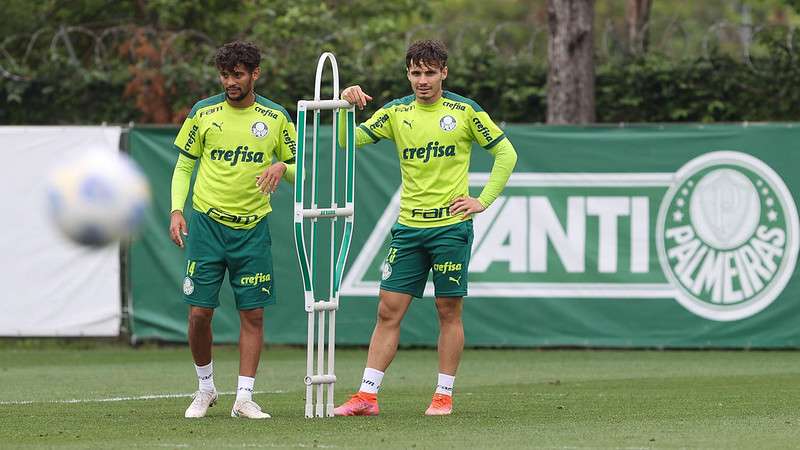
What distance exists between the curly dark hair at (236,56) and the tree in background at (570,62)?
332 inches

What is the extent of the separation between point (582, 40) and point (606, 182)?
250 cm

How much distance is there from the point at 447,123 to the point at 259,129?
1.07 m

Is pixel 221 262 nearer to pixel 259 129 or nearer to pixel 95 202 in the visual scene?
pixel 259 129

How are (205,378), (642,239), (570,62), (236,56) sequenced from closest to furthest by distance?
1. (236,56)
2. (205,378)
3. (642,239)
4. (570,62)

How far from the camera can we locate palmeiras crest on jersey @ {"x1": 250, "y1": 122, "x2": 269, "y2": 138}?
850 cm

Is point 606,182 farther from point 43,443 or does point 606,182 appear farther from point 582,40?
point 43,443

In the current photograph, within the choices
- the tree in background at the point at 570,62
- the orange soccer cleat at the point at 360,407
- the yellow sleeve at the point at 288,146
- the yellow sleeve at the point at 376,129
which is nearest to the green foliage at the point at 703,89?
the tree in background at the point at 570,62

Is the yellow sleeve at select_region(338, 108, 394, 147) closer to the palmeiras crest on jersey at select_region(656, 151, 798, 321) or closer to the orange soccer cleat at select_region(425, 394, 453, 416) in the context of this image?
the orange soccer cleat at select_region(425, 394, 453, 416)

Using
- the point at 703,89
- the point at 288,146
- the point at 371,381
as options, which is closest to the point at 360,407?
the point at 371,381

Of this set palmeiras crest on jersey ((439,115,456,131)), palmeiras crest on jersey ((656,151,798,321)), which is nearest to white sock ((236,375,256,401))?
palmeiras crest on jersey ((439,115,456,131))

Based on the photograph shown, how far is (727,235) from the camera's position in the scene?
14.6 m

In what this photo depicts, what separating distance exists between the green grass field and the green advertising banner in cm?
29

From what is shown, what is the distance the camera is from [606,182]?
14.8 m

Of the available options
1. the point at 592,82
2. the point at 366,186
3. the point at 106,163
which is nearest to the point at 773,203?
the point at 592,82
